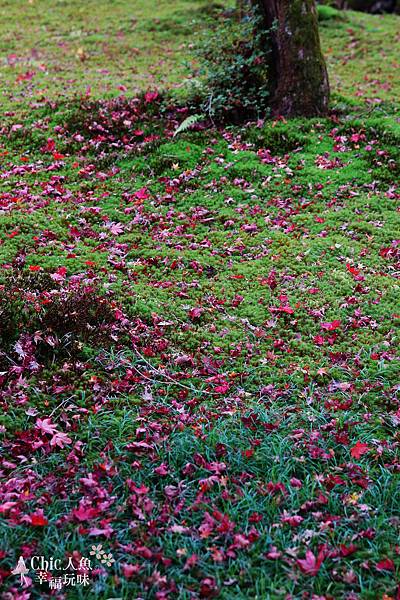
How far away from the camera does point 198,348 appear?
196 inches

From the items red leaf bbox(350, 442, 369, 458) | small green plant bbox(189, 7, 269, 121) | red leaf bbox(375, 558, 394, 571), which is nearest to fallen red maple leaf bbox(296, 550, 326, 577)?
red leaf bbox(375, 558, 394, 571)

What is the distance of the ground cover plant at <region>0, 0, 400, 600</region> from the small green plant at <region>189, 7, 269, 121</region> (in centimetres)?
44

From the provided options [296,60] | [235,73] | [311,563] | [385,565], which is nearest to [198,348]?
[311,563]

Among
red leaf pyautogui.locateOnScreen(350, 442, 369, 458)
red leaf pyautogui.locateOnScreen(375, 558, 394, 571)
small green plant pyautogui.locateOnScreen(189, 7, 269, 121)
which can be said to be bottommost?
red leaf pyautogui.locateOnScreen(375, 558, 394, 571)

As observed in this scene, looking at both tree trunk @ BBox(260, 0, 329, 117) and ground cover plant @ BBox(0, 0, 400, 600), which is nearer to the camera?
ground cover plant @ BBox(0, 0, 400, 600)

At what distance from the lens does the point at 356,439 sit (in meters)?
4.07

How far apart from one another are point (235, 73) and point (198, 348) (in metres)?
5.84

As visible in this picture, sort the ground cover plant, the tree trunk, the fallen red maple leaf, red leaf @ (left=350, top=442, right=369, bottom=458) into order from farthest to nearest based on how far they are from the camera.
A: the tree trunk < red leaf @ (left=350, top=442, right=369, bottom=458) < the ground cover plant < the fallen red maple leaf

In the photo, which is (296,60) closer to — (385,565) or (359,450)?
(359,450)

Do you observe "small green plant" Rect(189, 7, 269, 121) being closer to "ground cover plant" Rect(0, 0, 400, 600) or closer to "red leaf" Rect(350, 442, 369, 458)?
"ground cover plant" Rect(0, 0, 400, 600)

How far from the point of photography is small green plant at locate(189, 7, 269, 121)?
28.6 ft

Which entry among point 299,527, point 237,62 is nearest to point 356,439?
point 299,527

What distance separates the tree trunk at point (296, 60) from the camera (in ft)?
27.5

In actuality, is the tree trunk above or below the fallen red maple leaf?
above
